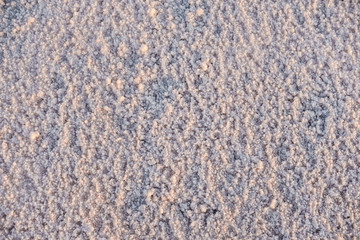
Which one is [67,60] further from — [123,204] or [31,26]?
[123,204]

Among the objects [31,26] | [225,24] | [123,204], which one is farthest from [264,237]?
[31,26]

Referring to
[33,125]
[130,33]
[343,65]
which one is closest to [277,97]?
[343,65]

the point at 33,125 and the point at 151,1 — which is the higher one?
the point at 151,1

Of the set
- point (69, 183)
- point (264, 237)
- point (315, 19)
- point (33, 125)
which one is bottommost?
point (264, 237)

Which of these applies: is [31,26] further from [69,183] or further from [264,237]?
[264,237]

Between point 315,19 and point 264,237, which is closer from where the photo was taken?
point 264,237

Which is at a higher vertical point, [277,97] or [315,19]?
[315,19]
